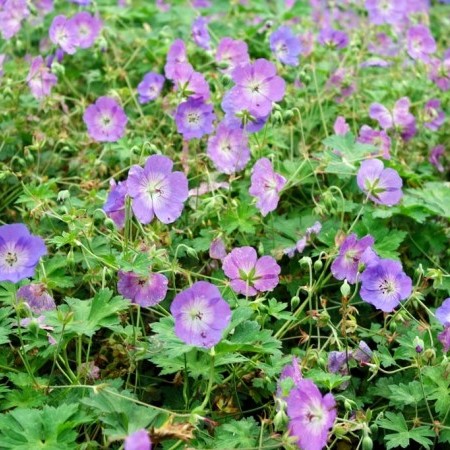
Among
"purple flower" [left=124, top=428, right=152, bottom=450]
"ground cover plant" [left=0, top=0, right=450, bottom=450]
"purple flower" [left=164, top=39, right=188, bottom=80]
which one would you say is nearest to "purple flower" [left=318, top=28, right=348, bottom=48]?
"ground cover plant" [left=0, top=0, right=450, bottom=450]

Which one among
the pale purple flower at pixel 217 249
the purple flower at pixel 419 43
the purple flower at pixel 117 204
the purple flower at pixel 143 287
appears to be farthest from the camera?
the purple flower at pixel 419 43

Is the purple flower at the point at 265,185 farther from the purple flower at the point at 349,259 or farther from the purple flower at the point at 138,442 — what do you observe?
the purple flower at the point at 138,442

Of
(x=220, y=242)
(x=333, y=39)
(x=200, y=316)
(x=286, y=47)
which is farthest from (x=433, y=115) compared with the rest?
(x=200, y=316)

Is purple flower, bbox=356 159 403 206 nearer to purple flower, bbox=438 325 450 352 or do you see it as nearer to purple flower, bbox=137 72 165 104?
purple flower, bbox=438 325 450 352

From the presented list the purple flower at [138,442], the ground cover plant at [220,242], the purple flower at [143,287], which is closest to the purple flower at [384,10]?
the ground cover plant at [220,242]

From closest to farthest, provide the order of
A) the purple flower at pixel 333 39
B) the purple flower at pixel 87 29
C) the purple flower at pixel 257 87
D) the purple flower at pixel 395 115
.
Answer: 1. the purple flower at pixel 257 87
2. the purple flower at pixel 395 115
3. the purple flower at pixel 87 29
4. the purple flower at pixel 333 39

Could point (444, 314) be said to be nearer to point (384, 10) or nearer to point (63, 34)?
point (63, 34)
